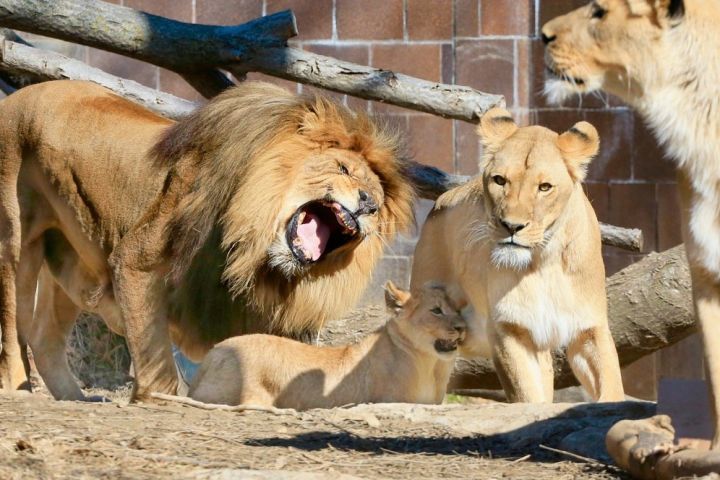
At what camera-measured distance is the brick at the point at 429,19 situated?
354 inches

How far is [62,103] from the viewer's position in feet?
20.6

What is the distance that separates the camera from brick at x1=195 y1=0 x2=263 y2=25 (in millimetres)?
9179

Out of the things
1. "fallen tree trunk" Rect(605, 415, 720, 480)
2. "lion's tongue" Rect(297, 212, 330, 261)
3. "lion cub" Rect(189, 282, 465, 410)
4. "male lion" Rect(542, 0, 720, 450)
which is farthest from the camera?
"lion's tongue" Rect(297, 212, 330, 261)

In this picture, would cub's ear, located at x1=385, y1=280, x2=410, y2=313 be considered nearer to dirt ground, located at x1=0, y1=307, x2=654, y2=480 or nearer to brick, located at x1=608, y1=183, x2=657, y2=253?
dirt ground, located at x1=0, y1=307, x2=654, y2=480

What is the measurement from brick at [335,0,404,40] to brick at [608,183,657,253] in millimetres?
1782

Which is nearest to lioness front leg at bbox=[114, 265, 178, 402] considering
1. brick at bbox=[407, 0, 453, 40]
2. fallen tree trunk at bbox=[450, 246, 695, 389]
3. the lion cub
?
the lion cub

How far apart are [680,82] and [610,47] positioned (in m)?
0.21

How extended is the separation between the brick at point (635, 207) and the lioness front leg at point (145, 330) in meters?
3.97

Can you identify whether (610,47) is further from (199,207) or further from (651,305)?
(651,305)

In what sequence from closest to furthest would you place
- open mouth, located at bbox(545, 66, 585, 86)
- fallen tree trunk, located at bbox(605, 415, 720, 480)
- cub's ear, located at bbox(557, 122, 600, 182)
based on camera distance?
fallen tree trunk, located at bbox(605, 415, 720, 480), open mouth, located at bbox(545, 66, 585, 86), cub's ear, located at bbox(557, 122, 600, 182)

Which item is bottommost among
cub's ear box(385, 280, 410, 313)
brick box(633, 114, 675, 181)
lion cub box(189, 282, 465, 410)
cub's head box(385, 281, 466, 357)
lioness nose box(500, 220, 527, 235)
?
lion cub box(189, 282, 465, 410)

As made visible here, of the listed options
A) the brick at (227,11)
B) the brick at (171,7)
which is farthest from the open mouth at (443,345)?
the brick at (171,7)

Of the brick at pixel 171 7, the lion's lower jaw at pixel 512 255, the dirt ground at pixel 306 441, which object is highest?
the brick at pixel 171 7

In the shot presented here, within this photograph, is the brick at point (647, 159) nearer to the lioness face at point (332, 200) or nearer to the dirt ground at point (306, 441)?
the lioness face at point (332, 200)
